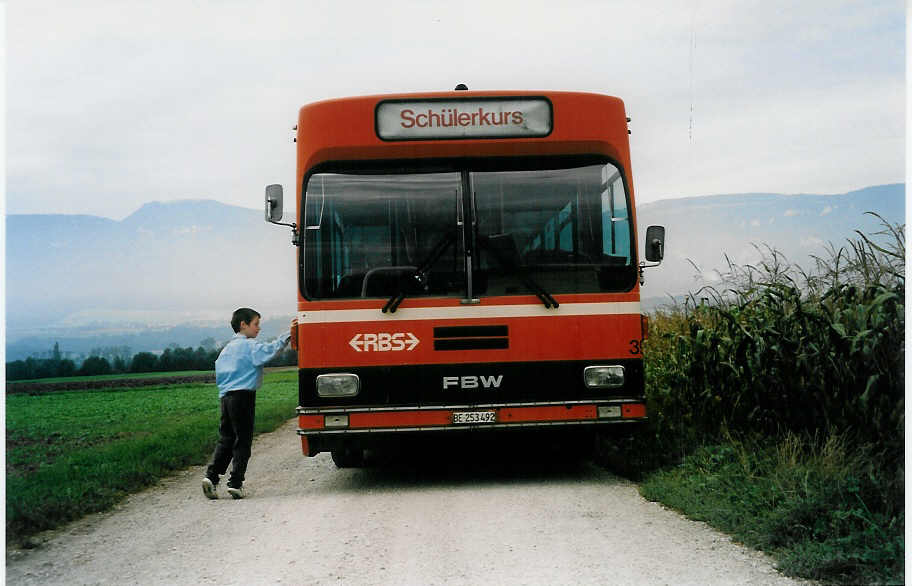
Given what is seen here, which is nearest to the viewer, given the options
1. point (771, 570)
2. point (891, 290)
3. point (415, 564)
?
point (771, 570)

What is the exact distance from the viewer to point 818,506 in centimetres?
576

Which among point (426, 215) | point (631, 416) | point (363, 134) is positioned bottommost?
point (631, 416)

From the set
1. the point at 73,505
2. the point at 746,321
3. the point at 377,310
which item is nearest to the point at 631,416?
the point at 746,321

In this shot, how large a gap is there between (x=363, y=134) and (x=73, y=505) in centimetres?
387

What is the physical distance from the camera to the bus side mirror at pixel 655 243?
27.8ft

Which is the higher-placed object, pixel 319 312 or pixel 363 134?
pixel 363 134

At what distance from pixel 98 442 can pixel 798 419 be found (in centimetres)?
969

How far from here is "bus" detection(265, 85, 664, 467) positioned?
8039 millimetres

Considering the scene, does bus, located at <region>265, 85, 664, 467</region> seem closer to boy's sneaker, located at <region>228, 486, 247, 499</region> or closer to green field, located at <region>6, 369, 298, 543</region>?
boy's sneaker, located at <region>228, 486, 247, 499</region>

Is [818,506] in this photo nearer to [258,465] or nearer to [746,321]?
[746,321]

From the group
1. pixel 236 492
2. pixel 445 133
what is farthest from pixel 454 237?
pixel 236 492

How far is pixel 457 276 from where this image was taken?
8.09 m

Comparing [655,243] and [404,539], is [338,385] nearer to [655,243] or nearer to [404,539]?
[404,539]

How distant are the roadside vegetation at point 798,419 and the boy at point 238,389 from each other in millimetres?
3364
